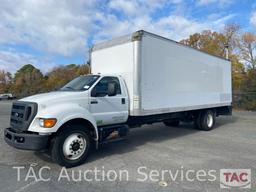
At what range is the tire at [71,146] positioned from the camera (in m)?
5.20

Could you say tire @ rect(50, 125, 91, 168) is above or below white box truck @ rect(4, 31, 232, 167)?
below

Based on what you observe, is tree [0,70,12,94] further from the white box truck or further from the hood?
the hood

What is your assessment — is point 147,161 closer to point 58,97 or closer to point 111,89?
point 111,89

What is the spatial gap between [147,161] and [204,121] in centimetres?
528

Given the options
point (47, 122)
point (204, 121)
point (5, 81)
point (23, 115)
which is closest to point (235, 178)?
point (47, 122)

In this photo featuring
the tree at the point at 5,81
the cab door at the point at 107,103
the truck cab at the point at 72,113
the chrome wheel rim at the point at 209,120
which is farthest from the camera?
the tree at the point at 5,81

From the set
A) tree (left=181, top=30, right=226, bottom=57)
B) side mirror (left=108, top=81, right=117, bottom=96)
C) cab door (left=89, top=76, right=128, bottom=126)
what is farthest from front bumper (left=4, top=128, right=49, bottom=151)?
tree (left=181, top=30, right=226, bottom=57)

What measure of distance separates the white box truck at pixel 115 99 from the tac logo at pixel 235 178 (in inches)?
108

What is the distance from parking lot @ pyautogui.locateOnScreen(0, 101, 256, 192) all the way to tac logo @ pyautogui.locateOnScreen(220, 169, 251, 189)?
0.12m

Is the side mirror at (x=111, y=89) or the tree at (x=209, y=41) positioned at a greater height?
the tree at (x=209, y=41)

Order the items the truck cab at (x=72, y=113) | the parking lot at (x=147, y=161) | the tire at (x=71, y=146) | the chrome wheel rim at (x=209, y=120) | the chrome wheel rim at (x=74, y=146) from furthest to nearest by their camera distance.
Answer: the chrome wheel rim at (x=209, y=120) < the chrome wheel rim at (x=74, y=146) < the tire at (x=71, y=146) < the truck cab at (x=72, y=113) < the parking lot at (x=147, y=161)

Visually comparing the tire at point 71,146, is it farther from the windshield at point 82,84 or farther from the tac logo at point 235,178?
the tac logo at point 235,178

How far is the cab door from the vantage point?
6113 millimetres

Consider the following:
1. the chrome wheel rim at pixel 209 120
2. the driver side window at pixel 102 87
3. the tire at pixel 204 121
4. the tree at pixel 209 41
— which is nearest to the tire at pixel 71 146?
the driver side window at pixel 102 87
